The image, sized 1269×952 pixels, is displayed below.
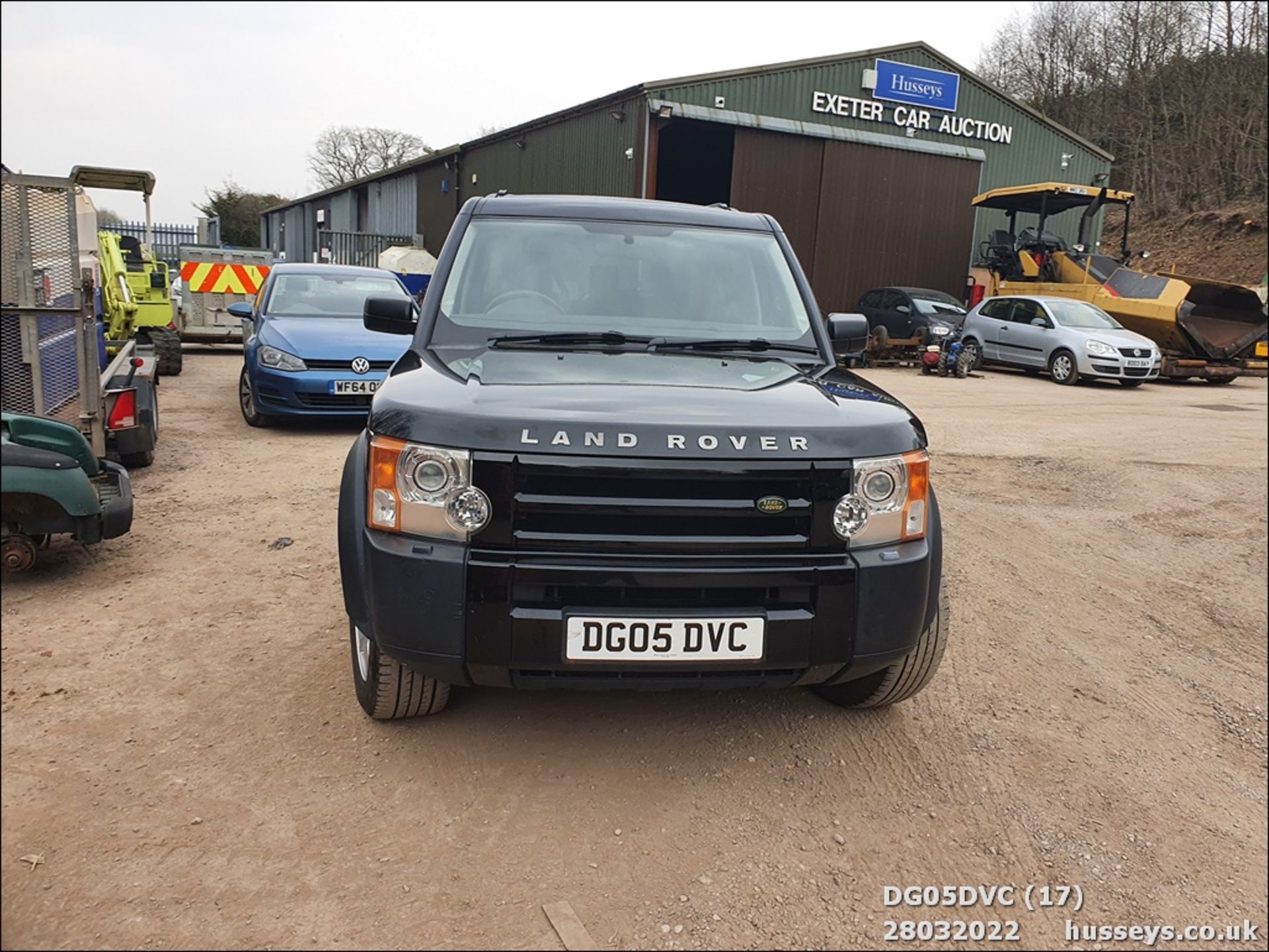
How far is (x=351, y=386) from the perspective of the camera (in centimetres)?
845

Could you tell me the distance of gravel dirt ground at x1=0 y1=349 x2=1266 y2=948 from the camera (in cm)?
187

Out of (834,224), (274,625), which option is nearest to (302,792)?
(274,625)

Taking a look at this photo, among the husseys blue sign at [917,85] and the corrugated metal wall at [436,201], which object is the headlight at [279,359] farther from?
the corrugated metal wall at [436,201]

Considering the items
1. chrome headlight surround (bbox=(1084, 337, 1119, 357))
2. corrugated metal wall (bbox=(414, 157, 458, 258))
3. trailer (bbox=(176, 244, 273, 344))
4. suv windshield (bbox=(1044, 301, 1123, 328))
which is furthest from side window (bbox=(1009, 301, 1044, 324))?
corrugated metal wall (bbox=(414, 157, 458, 258))

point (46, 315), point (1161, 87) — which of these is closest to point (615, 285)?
point (46, 315)

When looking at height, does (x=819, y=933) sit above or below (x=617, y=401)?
below

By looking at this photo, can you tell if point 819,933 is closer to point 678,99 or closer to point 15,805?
point 15,805

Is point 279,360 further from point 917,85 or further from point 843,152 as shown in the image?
point 917,85

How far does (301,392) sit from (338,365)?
1.39ft

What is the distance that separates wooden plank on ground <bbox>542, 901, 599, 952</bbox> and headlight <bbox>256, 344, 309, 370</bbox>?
7110mm

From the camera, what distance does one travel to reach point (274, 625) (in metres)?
3.86

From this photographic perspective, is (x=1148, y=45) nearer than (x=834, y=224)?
Yes

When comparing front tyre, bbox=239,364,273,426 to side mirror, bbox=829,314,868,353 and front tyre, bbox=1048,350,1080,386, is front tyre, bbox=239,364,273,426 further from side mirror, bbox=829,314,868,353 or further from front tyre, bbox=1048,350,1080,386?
front tyre, bbox=1048,350,1080,386

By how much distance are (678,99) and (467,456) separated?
18.3 metres
